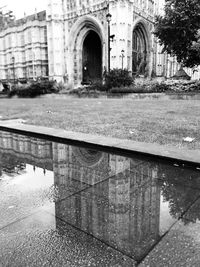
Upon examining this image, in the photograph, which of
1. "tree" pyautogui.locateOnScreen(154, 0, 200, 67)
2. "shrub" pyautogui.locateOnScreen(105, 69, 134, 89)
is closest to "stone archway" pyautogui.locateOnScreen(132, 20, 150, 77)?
"shrub" pyautogui.locateOnScreen(105, 69, 134, 89)

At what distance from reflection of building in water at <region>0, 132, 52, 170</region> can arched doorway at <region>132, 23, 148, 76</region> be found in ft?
137

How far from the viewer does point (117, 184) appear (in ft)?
11.9

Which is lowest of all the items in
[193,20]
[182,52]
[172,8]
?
[182,52]

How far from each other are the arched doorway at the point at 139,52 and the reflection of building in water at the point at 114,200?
43732 millimetres

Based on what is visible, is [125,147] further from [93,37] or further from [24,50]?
[24,50]

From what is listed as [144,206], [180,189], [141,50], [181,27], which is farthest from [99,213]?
[141,50]

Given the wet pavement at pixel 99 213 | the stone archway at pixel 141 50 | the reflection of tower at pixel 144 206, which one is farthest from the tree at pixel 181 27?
the wet pavement at pixel 99 213

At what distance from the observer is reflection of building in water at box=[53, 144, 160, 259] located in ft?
7.77

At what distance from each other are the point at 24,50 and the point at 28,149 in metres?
53.7

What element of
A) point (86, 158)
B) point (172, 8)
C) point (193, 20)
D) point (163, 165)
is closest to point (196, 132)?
point (163, 165)

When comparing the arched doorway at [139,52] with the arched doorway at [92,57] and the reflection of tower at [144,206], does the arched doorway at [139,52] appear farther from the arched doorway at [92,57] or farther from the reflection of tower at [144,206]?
the reflection of tower at [144,206]

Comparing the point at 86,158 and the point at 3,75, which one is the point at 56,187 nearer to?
the point at 86,158

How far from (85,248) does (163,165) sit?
8.49 ft

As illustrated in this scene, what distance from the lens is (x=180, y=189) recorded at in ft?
11.2
